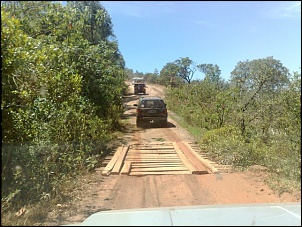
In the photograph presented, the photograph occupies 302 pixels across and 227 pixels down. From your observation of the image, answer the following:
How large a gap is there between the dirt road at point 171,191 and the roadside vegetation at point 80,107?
11.0 inches

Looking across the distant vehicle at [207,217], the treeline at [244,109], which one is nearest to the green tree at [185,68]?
the treeline at [244,109]

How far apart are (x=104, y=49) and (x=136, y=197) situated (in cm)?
726

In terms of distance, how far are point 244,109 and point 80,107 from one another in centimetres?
410

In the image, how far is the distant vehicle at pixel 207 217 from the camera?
231cm

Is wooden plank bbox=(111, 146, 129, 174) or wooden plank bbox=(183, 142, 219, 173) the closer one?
wooden plank bbox=(183, 142, 219, 173)

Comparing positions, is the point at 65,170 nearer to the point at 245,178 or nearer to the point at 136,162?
the point at 136,162

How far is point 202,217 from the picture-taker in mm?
2436

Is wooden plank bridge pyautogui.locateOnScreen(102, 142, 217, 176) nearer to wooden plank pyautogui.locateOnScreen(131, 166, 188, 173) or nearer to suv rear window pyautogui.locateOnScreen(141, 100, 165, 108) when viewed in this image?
wooden plank pyautogui.locateOnScreen(131, 166, 188, 173)

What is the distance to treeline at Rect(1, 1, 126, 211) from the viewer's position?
4.08 metres

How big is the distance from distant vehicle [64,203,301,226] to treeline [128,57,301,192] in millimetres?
1212

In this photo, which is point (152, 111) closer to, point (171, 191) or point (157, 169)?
point (157, 169)

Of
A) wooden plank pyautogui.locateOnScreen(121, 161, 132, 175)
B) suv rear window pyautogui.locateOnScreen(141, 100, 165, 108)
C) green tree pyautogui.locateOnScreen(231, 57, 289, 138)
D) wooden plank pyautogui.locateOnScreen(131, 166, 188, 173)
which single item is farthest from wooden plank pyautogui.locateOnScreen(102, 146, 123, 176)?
suv rear window pyautogui.locateOnScreen(141, 100, 165, 108)

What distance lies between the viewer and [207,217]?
7.98 feet

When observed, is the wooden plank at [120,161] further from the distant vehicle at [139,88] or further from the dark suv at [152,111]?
the distant vehicle at [139,88]
